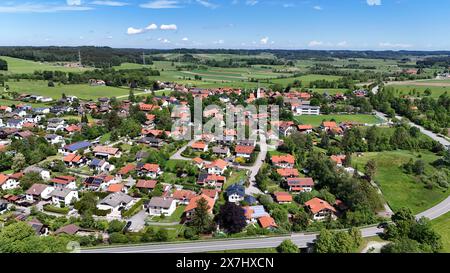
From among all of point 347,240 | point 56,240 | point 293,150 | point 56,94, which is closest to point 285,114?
point 293,150

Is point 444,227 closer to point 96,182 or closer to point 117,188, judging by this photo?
point 117,188

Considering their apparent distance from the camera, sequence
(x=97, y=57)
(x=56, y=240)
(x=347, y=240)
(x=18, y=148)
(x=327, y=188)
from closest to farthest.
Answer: (x=56, y=240) → (x=347, y=240) → (x=327, y=188) → (x=18, y=148) → (x=97, y=57)

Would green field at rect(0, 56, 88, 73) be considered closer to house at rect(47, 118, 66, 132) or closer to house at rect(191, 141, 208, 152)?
house at rect(47, 118, 66, 132)

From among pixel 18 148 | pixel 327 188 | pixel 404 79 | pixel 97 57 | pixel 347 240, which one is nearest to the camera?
pixel 347 240

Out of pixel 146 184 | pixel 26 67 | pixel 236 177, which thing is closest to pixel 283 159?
pixel 236 177

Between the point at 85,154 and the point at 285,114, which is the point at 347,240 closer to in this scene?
the point at 85,154

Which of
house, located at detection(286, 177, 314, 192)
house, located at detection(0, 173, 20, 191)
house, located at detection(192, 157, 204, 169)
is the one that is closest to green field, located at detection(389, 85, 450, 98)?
house, located at detection(286, 177, 314, 192)
